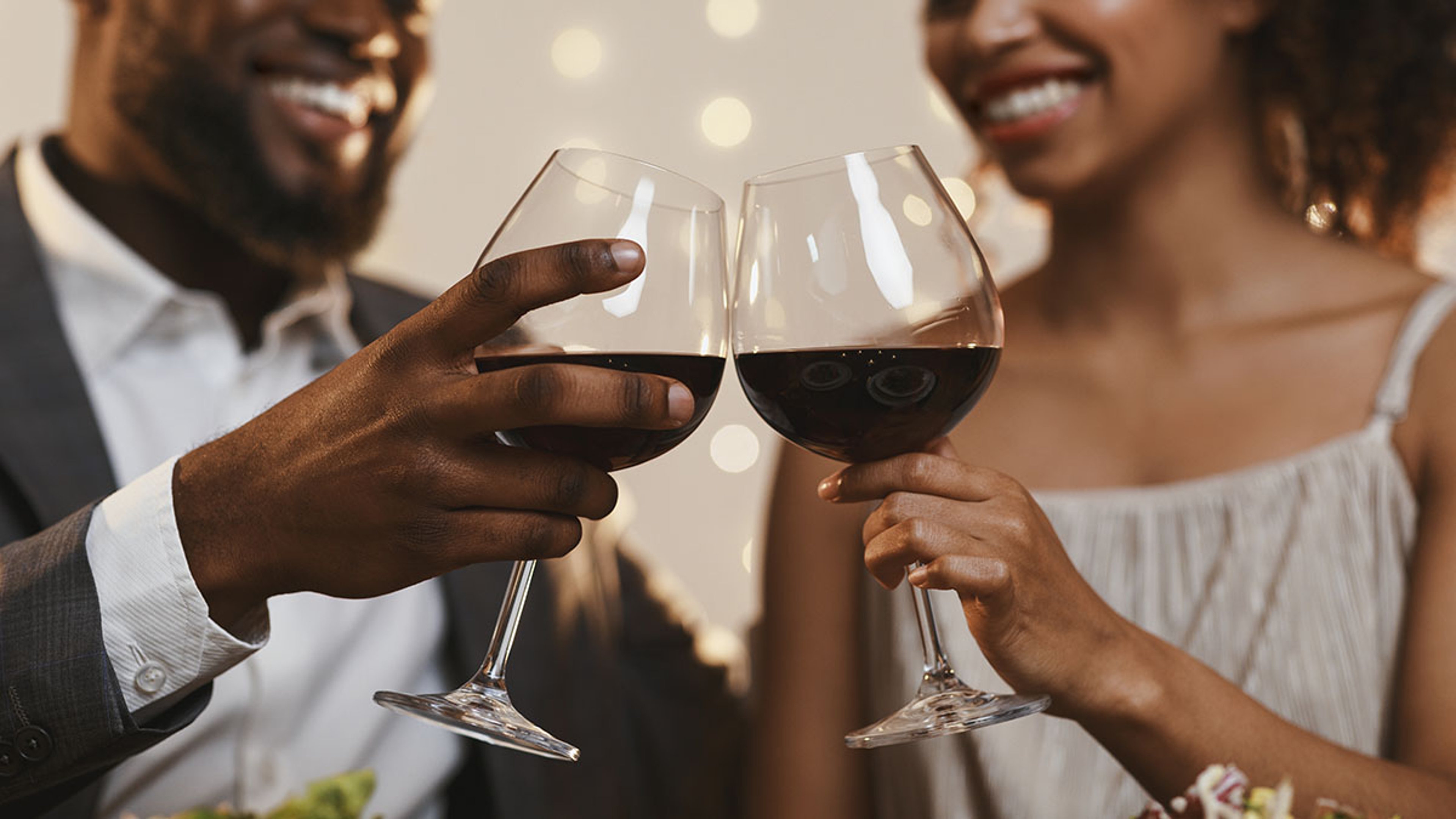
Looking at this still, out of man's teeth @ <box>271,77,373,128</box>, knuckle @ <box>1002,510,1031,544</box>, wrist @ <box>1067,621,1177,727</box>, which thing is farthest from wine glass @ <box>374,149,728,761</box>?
man's teeth @ <box>271,77,373,128</box>

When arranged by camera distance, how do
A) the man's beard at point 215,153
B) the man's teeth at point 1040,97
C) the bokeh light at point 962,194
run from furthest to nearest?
1. the bokeh light at point 962,194
2. the man's beard at point 215,153
3. the man's teeth at point 1040,97

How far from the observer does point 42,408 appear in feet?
5.09

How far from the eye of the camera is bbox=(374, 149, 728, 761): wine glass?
0.76 meters

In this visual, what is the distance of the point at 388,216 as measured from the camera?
229cm

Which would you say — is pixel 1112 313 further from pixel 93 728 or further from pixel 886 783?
pixel 93 728

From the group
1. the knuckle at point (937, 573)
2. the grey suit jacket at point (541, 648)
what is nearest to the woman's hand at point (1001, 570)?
the knuckle at point (937, 573)

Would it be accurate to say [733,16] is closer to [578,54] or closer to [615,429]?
[578,54]

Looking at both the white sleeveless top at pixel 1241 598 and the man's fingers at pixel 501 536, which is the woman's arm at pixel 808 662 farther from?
the man's fingers at pixel 501 536

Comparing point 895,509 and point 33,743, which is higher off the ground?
point 895,509

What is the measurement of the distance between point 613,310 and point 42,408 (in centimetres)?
112

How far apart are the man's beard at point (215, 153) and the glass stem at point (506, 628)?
132cm

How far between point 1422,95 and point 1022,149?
2.01 feet

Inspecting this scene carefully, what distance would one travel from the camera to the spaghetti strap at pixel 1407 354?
1.34 metres

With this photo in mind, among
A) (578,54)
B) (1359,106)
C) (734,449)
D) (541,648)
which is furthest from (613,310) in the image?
(578,54)
